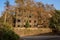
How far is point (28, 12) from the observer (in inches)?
2527

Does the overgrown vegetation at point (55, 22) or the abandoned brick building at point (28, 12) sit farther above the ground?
the abandoned brick building at point (28, 12)

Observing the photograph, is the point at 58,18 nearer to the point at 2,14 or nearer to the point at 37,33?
the point at 37,33

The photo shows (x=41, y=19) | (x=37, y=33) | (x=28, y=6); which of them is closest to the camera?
(x=37, y=33)

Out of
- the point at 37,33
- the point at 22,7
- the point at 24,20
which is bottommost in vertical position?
the point at 37,33

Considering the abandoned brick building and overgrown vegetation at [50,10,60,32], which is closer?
overgrown vegetation at [50,10,60,32]

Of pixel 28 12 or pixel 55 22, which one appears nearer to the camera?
pixel 28 12

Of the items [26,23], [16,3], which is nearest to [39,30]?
[26,23]

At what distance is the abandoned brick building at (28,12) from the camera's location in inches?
2532

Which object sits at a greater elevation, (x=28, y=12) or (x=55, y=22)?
(x=28, y=12)

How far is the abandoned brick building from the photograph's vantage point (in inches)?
2532

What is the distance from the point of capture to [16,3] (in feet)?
213

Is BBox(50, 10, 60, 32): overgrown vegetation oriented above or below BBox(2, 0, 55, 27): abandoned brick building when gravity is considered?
below

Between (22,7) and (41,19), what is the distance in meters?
8.68

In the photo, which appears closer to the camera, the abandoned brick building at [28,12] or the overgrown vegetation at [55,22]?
the overgrown vegetation at [55,22]
